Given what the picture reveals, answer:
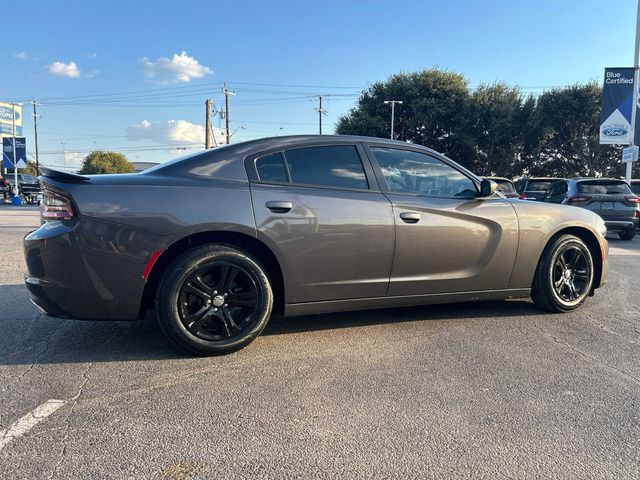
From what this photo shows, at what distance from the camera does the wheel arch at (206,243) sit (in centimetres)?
337

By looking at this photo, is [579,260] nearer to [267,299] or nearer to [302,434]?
[267,299]

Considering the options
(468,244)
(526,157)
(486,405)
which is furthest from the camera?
(526,157)

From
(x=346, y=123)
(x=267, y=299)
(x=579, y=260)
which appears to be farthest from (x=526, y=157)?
(x=267, y=299)

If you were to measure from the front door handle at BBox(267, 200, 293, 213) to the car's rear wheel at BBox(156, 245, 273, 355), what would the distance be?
389 millimetres

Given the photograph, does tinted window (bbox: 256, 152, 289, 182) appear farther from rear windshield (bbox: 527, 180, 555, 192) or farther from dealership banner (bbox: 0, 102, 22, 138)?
dealership banner (bbox: 0, 102, 22, 138)

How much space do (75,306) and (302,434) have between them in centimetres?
180

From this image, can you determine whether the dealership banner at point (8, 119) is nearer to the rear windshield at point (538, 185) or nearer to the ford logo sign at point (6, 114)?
the ford logo sign at point (6, 114)

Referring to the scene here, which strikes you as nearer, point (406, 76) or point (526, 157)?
point (526, 157)

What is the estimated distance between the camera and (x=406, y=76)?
39094 mm

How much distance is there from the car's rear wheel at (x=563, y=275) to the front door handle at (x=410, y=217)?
4.72 feet

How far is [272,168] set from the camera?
3613 mm

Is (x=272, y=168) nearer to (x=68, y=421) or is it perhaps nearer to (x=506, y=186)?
(x=68, y=421)

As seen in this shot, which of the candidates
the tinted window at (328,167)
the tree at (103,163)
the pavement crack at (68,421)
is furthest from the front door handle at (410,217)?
the tree at (103,163)

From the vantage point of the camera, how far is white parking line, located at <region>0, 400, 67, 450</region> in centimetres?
233
